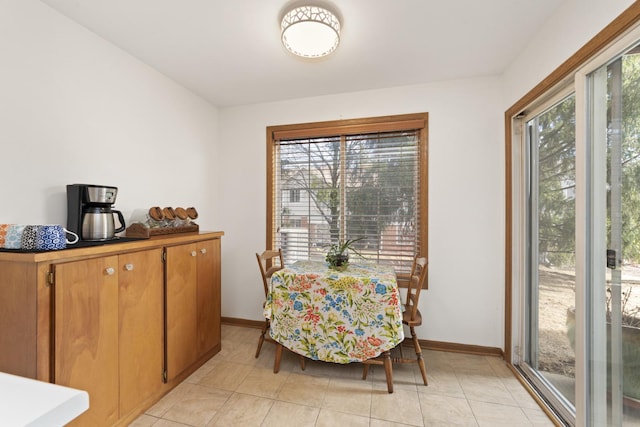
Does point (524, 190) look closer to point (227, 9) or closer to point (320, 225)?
point (320, 225)

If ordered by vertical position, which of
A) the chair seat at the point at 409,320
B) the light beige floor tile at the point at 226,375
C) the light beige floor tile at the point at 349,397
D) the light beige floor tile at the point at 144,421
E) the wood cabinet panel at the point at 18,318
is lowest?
the light beige floor tile at the point at 349,397

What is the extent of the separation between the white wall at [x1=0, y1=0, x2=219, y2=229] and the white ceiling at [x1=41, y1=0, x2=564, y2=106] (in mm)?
159

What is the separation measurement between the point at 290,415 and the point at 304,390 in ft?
0.88

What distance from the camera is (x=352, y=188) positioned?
2936 millimetres

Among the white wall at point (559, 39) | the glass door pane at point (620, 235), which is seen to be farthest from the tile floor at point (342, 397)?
the white wall at point (559, 39)

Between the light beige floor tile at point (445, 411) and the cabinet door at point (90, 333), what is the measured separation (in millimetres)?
1872

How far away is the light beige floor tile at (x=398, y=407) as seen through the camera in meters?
1.77

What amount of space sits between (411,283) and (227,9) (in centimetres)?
240

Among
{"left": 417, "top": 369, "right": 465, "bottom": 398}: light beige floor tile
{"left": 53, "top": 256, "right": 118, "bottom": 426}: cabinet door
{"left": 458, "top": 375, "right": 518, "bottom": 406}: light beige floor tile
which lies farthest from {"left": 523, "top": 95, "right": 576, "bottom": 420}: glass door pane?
{"left": 53, "top": 256, "right": 118, "bottom": 426}: cabinet door

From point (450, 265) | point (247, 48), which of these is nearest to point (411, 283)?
point (450, 265)

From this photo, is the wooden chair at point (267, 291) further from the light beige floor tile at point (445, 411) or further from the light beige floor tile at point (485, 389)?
the light beige floor tile at point (485, 389)

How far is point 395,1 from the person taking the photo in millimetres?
1664

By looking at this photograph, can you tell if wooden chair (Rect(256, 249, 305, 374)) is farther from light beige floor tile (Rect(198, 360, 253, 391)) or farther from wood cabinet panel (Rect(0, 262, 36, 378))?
wood cabinet panel (Rect(0, 262, 36, 378))

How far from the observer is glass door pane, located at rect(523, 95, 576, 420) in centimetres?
175
